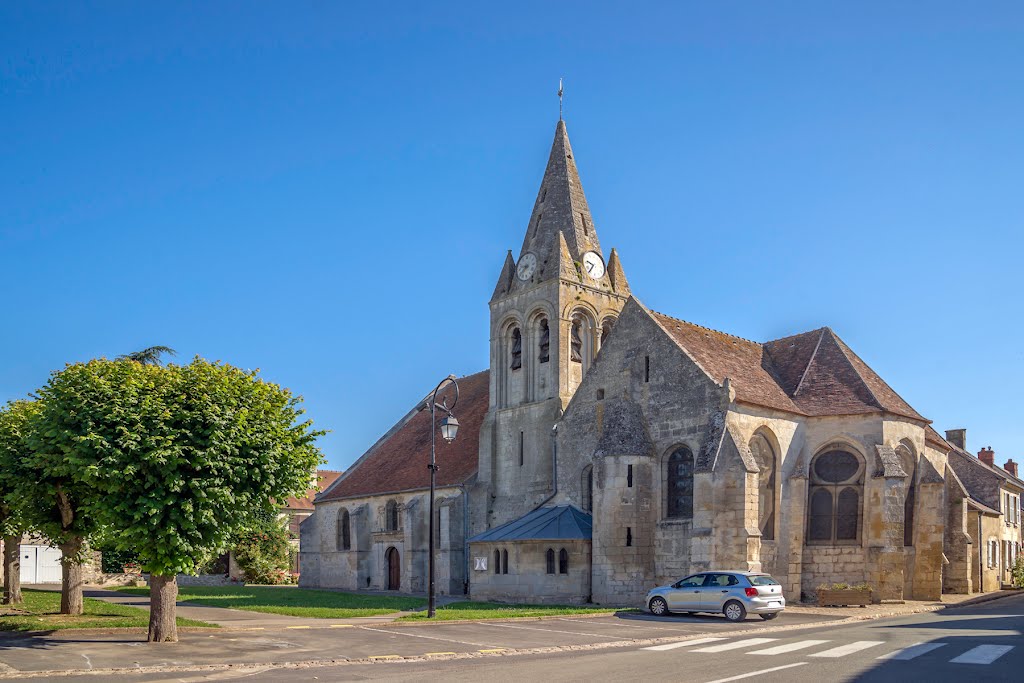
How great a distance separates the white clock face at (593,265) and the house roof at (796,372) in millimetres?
6582

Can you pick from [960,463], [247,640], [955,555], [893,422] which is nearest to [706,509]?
[893,422]

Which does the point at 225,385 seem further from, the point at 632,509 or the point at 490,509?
the point at 490,509

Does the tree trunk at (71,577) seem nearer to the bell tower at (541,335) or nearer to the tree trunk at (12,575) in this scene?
the tree trunk at (12,575)

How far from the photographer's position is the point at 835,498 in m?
30.9

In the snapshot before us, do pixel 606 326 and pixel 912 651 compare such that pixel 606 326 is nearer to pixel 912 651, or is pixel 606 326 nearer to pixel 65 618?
pixel 65 618

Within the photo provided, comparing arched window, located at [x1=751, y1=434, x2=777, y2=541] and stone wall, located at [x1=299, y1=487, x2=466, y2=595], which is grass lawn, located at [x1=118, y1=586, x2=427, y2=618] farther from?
arched window, located at [x1=751, y1=434, x2=777, y2=541]

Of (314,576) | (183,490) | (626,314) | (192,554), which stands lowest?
(314,576)

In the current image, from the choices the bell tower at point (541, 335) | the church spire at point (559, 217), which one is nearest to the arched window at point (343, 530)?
the bell tower at point (541, 335)

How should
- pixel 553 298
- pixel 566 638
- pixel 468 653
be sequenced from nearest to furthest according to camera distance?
pixel 468 653, pixel 566 638, pixel 553 298

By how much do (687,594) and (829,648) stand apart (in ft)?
26.0

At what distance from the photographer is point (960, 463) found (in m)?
48.2

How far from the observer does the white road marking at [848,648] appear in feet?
50.3

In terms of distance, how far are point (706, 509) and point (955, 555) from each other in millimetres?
12316

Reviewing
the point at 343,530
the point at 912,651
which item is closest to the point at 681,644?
the point at 912,651
